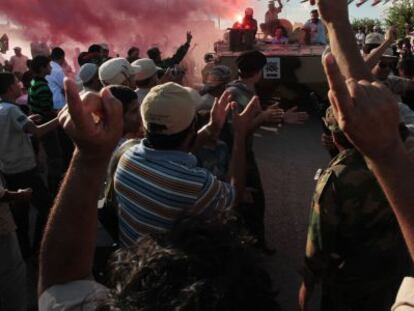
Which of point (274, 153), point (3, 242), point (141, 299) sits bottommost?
point (274, 153)

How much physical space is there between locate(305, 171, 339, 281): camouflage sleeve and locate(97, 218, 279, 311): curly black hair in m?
1.15

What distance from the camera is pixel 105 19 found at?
17188 millimetres

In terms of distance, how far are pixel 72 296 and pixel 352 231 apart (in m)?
1.34

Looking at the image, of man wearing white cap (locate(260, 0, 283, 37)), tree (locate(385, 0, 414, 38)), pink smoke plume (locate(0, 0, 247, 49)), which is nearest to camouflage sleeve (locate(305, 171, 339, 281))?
man wearing white cap (locate(260, 0, 283, 37))

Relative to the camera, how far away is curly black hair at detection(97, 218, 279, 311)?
100 cm

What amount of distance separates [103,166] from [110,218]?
136cm

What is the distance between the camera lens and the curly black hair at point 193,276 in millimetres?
1001

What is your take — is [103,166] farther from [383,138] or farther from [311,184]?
[311,184]

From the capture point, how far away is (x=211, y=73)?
438 cm

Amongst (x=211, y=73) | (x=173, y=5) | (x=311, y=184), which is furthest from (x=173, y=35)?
(x=211, y=73)

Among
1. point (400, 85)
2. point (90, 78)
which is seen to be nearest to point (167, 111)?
point (90, 78)

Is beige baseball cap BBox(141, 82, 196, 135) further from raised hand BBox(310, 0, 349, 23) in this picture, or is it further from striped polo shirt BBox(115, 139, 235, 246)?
raised hand BBox(310, 0, 349, 23)

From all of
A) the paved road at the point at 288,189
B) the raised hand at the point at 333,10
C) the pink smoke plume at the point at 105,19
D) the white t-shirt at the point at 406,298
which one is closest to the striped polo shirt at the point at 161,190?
the raised hand at the point at 333,10

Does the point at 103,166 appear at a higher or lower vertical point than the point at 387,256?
higher
